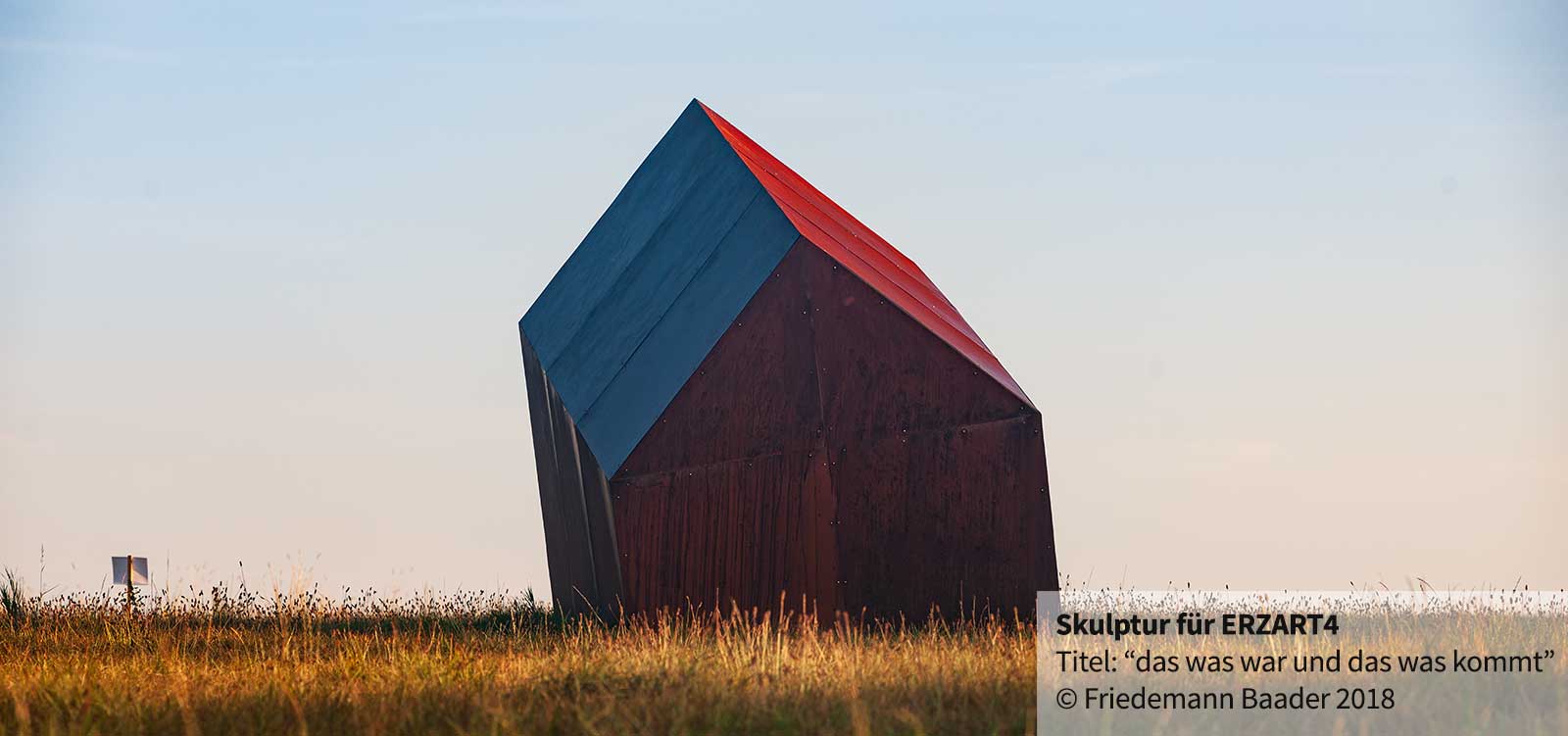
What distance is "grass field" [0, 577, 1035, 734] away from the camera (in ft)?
19.0

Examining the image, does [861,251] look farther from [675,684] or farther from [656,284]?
[675,684]

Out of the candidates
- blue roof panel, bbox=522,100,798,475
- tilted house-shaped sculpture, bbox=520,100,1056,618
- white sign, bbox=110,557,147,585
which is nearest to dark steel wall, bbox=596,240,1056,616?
tilted house-shaped sculpture, bbox=520,100,1056,618

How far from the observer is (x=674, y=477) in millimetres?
9688

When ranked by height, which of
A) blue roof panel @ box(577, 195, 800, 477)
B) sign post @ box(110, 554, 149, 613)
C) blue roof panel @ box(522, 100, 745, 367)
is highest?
blue roof panel @ box(522, 100, 745, 367)

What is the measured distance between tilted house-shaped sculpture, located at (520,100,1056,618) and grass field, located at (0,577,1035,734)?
1.09ft

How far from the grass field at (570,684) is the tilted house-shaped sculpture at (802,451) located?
1.09ft

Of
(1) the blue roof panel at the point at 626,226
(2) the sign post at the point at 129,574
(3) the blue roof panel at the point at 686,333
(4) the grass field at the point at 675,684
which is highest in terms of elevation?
(1) the blue roof panel at the point at 626,226

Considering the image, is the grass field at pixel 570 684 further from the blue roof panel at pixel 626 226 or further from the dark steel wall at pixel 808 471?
the blue roof panel at pixel 626 226

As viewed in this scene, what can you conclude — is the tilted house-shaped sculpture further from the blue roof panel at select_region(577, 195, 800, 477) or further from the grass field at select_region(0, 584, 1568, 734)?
the grass field at select_region(0, 584, 1568, 734)

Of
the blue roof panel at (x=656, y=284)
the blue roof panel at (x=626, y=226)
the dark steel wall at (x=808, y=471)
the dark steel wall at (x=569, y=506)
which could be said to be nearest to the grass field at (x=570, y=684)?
the dark steel wall at (x=808, y=471)

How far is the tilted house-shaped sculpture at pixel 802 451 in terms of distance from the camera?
31.7ft

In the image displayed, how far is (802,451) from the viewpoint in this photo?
9.65 m

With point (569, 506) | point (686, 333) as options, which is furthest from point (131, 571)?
point (686, 333)

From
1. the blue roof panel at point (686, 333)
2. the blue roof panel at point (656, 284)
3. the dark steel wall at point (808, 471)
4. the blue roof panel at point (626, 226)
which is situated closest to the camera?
the dark steel wall at point (808, 471)
